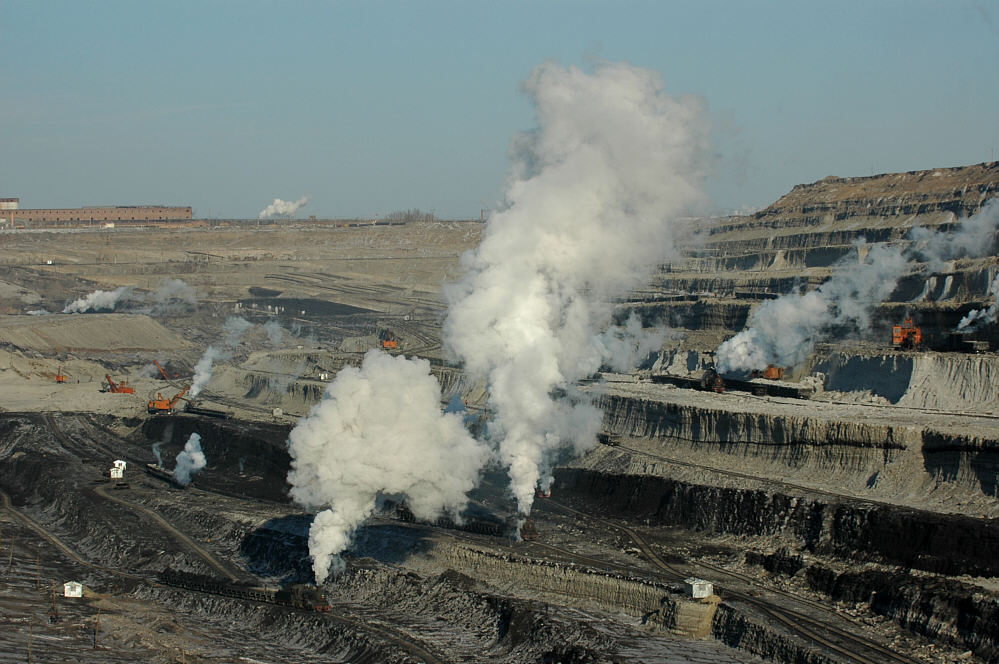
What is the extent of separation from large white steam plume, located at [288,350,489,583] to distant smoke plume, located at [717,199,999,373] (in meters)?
29.3

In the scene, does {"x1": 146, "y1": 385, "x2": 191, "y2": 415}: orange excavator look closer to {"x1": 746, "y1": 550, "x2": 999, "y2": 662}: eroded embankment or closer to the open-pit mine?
the open-pit mine

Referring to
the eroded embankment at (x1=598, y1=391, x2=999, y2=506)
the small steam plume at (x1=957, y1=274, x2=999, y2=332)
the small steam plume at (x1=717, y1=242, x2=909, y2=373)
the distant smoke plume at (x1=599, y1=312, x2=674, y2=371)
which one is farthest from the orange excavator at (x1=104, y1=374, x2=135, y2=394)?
the small steam plume at (x1=957, y1=274, x2=999, y2=332)

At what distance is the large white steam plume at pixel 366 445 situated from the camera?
39906 millimetres

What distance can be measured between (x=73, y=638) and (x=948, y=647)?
25.2 meters

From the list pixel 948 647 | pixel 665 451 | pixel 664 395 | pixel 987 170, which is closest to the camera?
pixel 948 647

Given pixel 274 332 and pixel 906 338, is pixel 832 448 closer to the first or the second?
pixel 906 338

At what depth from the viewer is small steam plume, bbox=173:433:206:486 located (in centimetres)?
5762

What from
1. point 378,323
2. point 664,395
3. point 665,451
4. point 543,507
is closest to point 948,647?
point 543,507

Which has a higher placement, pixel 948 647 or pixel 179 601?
pixel 948 647

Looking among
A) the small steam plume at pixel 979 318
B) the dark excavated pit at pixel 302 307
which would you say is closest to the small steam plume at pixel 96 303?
the dark excavated pit at pixel 302 307

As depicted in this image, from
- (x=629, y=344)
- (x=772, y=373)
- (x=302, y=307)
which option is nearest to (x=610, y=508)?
(x=772, y=373)

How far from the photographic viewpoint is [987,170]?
380ft

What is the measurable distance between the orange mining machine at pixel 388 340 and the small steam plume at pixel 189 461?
28.1m

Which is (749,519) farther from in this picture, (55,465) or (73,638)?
(55,465)
